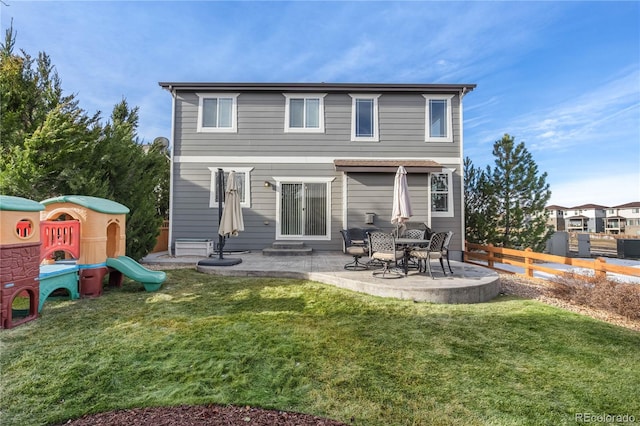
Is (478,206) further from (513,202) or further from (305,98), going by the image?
(305,98)

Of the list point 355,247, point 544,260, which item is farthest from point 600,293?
point 355,247

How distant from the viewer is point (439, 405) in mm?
2164

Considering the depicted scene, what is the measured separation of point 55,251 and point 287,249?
226 inches

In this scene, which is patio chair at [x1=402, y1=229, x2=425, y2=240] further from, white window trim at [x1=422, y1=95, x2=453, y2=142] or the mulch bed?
the mulch bed

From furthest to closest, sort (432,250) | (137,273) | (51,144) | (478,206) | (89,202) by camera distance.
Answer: (478,206), (51,144), (432,250), (137,273), (89,202)

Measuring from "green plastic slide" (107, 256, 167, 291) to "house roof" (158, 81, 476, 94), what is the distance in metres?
7.03

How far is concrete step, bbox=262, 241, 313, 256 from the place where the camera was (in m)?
9.11

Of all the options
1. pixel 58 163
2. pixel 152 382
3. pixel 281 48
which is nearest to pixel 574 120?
pixel 281 48

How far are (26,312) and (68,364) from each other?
2333 millimetres

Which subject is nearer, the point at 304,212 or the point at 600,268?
the point at 600,268

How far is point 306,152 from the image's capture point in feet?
33.4

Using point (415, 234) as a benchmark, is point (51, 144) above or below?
above

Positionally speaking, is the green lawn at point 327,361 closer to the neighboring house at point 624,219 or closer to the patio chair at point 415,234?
the patio chair at point 415,234

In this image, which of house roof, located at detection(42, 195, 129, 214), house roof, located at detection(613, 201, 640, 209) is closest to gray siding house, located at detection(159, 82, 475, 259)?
house roof, located at detection(42, 195, 129, 214)
